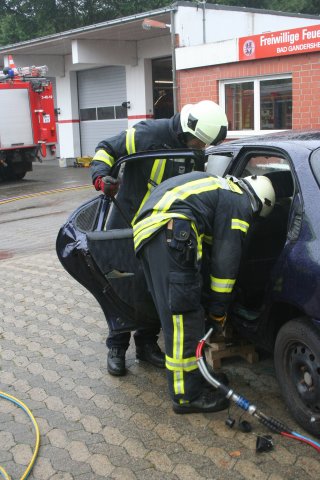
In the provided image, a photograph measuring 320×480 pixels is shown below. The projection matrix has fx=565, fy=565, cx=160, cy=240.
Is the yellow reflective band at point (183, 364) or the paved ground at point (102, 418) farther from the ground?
the yellow reflective band at point (183, 364)

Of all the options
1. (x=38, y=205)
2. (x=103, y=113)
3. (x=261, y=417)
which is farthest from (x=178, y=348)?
(x=103, y=113)

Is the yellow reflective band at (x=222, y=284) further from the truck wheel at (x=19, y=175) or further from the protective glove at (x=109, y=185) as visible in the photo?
the truck wheel at (x=19, y=175)

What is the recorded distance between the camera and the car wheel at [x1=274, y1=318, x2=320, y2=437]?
2834mm

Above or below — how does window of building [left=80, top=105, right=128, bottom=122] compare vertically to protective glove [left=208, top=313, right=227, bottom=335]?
above

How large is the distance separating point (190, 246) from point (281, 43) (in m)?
9.19

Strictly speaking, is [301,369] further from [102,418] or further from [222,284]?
[102,418]

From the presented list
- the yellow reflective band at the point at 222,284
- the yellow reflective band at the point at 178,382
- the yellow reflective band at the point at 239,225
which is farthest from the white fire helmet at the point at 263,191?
the yellow reflective band at the point at 178,382

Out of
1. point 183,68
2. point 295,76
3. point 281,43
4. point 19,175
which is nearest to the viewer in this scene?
point 281,43

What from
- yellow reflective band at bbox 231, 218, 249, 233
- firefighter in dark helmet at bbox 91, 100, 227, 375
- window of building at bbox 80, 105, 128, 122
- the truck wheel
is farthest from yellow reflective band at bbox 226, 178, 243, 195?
window of building at bbox 80, 105, 128, 122

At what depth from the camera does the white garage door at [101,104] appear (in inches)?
726

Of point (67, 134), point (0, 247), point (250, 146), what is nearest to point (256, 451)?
point (250, 146)

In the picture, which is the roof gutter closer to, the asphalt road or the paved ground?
the asphalt road

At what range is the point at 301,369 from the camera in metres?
3.00

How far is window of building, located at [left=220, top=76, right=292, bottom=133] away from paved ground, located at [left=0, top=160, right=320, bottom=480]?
7963 millimetres
